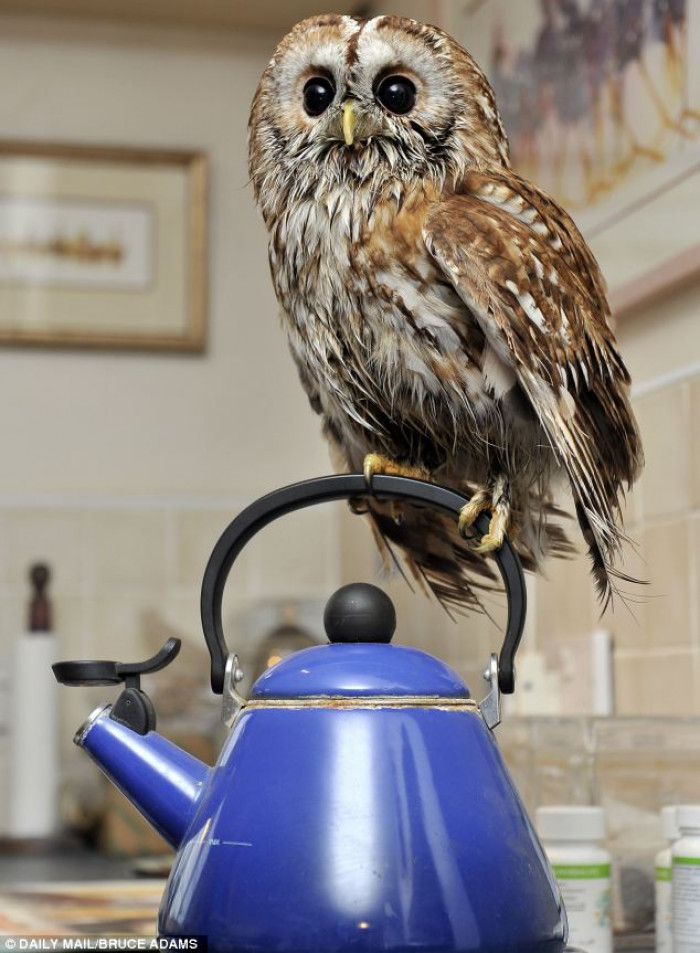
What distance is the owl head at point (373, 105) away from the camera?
0.68 metres

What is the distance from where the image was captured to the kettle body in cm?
52

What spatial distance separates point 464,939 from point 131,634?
1.72 metres

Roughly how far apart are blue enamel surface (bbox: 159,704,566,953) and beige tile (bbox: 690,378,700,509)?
0.63 m

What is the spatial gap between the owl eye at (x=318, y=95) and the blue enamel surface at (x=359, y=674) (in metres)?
0.28

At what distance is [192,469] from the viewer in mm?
2248

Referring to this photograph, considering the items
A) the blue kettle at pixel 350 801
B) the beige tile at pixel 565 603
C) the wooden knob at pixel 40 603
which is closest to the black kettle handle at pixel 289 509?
the blue kettle at pixel 350 801

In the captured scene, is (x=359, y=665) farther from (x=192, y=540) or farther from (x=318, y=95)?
(x=192, y=540)

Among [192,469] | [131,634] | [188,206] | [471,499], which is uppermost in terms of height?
[188,206]

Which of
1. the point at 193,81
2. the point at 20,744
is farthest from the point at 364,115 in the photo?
the point at 193,81

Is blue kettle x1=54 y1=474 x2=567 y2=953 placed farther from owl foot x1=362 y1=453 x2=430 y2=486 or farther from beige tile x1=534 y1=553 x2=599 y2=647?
beige tile x1=534 y1=553 x2=599 y2=647

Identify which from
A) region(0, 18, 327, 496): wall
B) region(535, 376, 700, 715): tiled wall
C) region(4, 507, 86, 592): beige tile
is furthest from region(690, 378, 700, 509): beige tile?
region(4, 507, 86, 592): beige tile

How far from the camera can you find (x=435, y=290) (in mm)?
653

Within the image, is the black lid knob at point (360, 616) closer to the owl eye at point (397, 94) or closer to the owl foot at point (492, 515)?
the owl foot at point (492, 515)

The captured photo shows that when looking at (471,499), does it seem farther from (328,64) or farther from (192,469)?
(192,469)
